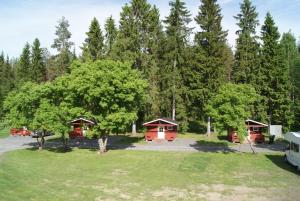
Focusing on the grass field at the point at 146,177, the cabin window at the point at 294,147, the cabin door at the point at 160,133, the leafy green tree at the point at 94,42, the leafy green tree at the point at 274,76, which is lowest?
the grass field at the point at 146,177

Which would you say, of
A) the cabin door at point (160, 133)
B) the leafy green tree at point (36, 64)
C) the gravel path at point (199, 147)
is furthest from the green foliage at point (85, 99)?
the leafy green tree at point (36, 64)


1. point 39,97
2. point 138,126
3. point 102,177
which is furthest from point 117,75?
point 138,126

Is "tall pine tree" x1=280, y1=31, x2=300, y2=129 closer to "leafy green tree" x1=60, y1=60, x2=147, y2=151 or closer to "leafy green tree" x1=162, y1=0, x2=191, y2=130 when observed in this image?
"leafy green tree" x1=162, y1=0, x2=191, y2=130

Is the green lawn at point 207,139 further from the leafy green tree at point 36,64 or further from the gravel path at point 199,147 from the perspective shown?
the leafy green tree at point 36,64

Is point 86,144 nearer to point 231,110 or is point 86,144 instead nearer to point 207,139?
point 207,139

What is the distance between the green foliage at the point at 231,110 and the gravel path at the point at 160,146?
4479mm

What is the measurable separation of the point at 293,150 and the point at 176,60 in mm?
28821

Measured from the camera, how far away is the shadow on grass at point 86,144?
4578cm

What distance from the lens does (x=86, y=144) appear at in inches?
1965

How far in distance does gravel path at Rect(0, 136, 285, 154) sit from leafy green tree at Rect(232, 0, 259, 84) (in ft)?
41.4

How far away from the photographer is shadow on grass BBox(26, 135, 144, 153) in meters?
45.8

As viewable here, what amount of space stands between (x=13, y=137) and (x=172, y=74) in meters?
26.8

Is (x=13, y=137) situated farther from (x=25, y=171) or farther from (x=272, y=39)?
(x=272, y=39)

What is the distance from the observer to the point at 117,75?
40.3 m
